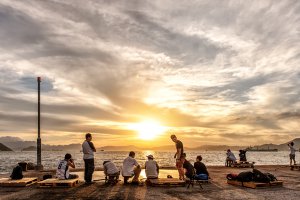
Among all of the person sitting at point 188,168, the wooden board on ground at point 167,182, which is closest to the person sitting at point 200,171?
the person sitting at point 188,168

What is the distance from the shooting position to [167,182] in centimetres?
1758

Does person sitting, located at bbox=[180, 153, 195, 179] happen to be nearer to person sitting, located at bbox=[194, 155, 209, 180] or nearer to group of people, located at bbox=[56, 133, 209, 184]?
group of people, located at bbox=[56, 133, 209, 184]

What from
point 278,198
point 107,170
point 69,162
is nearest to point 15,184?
point 69,162

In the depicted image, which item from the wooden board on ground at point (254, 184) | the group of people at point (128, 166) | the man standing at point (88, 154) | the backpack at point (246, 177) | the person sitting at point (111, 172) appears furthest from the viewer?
the person sitting at point (111, 172)

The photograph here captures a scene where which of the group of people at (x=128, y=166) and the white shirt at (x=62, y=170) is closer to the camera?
the white shirt at (x=62, y=170)

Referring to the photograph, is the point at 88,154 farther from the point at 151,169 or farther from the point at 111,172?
the point at 151,169

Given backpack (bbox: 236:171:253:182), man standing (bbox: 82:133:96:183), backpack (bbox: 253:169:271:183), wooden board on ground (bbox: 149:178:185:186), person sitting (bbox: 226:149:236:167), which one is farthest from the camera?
person sitting (bbox: 226:149:236:167)

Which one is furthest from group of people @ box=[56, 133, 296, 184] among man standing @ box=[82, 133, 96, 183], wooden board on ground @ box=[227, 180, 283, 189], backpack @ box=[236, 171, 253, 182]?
backpack @ box=[236, 171, 253, 182]

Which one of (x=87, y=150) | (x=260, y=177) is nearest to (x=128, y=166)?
(x=87, y=150)

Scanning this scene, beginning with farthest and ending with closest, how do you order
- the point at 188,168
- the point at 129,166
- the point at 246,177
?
the point at 129,166, the point at 188,168, the point at 246,177

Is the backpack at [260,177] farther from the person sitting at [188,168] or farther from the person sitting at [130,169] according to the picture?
the person sitting at [130,169]

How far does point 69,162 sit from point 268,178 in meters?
10.3

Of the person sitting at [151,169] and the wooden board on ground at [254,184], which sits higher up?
the person sitting at [151,169]

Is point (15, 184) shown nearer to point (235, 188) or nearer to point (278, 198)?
point (235, 188)
